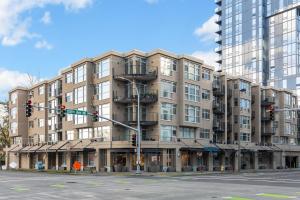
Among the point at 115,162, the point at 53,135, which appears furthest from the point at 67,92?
the point at 115,162

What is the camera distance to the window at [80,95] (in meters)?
62.0

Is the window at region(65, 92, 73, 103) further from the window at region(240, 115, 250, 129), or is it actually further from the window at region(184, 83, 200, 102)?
the window at region(240, 115, 250, 129)

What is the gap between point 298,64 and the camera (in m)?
110

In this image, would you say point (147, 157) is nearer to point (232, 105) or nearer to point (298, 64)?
point (232, 105)

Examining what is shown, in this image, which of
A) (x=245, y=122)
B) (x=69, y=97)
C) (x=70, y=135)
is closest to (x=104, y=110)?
(x=69, y=97)

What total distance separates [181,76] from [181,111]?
188 inches

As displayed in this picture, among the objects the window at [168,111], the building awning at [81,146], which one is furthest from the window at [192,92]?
the building awning at [81,146]

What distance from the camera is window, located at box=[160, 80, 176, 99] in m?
57.5

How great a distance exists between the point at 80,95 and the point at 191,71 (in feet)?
53.0

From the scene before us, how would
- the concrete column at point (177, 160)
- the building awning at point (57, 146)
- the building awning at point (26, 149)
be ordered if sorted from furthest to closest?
the building awning at point (26, 149) → the building awning at point (57, 146) → the concrete column at point (177, 160)

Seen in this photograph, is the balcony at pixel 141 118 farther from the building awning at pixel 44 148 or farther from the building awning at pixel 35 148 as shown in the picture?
the building awning at pixel 35 148

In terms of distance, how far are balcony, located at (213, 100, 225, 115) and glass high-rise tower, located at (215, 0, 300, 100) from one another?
46.1 metres

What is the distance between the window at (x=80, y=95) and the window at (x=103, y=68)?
339 cm

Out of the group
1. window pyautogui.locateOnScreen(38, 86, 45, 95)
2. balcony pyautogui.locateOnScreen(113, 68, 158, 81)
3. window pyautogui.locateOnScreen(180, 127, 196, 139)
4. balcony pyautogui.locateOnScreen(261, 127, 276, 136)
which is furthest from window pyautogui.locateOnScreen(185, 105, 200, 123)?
window pyautogui.locateOnScreen(38, 86, 45, 95)
